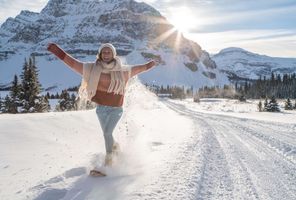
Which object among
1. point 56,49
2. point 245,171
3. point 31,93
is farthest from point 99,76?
point 31,93

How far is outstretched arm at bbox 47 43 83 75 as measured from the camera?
7.08 meters

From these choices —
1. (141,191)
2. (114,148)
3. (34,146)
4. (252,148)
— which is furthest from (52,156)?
(252,148)

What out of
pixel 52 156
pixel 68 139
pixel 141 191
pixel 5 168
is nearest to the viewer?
pixel 141 191

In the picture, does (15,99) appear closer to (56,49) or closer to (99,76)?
(99,76)

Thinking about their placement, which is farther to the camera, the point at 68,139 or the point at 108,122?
the point at 68,139

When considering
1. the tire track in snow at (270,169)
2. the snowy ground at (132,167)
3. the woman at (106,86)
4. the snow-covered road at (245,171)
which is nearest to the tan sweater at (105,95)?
the woman at (106,86)

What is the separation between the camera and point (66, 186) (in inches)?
237

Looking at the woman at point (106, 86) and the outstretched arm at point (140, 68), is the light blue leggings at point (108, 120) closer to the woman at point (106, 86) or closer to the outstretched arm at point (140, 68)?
the woman at point (106, 86)

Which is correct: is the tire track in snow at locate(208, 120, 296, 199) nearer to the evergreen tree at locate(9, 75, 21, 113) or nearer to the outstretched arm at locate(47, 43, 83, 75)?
the outstretched arm at locate(47, 43, 83, 75)

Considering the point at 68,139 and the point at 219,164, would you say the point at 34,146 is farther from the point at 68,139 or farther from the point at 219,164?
the point at 219,164

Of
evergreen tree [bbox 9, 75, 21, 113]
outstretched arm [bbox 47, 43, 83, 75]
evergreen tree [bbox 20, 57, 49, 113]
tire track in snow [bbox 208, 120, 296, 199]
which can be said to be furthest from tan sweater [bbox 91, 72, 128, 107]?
evergreen tree [bbox 9, 75, 21, 113]

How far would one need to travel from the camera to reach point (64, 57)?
23.6 feet

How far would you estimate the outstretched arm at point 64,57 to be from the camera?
279 inches

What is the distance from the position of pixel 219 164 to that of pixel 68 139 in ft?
11.9
